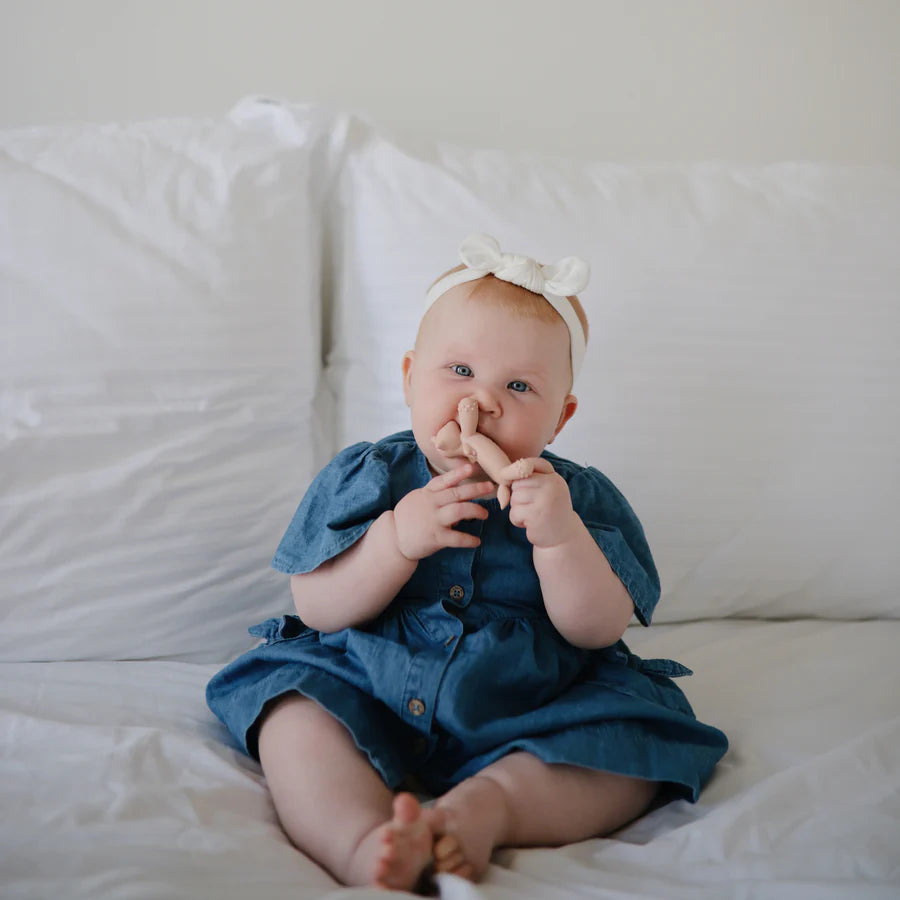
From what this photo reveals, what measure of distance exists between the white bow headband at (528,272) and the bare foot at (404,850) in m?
0.52

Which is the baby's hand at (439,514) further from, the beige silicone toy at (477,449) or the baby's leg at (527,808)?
the baby's leg at (527,808)

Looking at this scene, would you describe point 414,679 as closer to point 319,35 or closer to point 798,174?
point 798,174

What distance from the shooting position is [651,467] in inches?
46.1

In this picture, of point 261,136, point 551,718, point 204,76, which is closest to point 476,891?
point 551,718

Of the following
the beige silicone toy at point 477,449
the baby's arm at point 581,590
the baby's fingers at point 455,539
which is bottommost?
the baby's arm at point 581,590

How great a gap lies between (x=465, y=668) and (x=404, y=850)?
0.75 ft

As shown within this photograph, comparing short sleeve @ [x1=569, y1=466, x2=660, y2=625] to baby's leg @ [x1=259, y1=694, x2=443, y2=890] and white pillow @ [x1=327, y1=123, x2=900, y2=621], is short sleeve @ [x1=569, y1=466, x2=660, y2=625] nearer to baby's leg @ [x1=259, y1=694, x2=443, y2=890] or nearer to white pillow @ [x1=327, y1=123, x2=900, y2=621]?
white pillow @ [x1=327, y1=123, x2=900, y2=621]

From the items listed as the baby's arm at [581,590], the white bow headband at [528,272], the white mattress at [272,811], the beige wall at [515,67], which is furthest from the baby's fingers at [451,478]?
the beige wall at [515,67]

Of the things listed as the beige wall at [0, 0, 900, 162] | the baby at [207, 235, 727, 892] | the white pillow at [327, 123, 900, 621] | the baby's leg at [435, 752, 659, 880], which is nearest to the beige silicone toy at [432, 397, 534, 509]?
the baby at [207, 235, 727, 892]

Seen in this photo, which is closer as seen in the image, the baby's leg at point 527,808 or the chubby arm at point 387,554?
the baby's leg at point 527,808

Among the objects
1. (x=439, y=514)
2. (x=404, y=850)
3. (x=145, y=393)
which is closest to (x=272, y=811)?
(x=404, y=850)

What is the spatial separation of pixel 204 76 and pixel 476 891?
131cm

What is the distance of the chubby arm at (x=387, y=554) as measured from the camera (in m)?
0.82

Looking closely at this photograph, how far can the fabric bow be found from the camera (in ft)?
2.96
